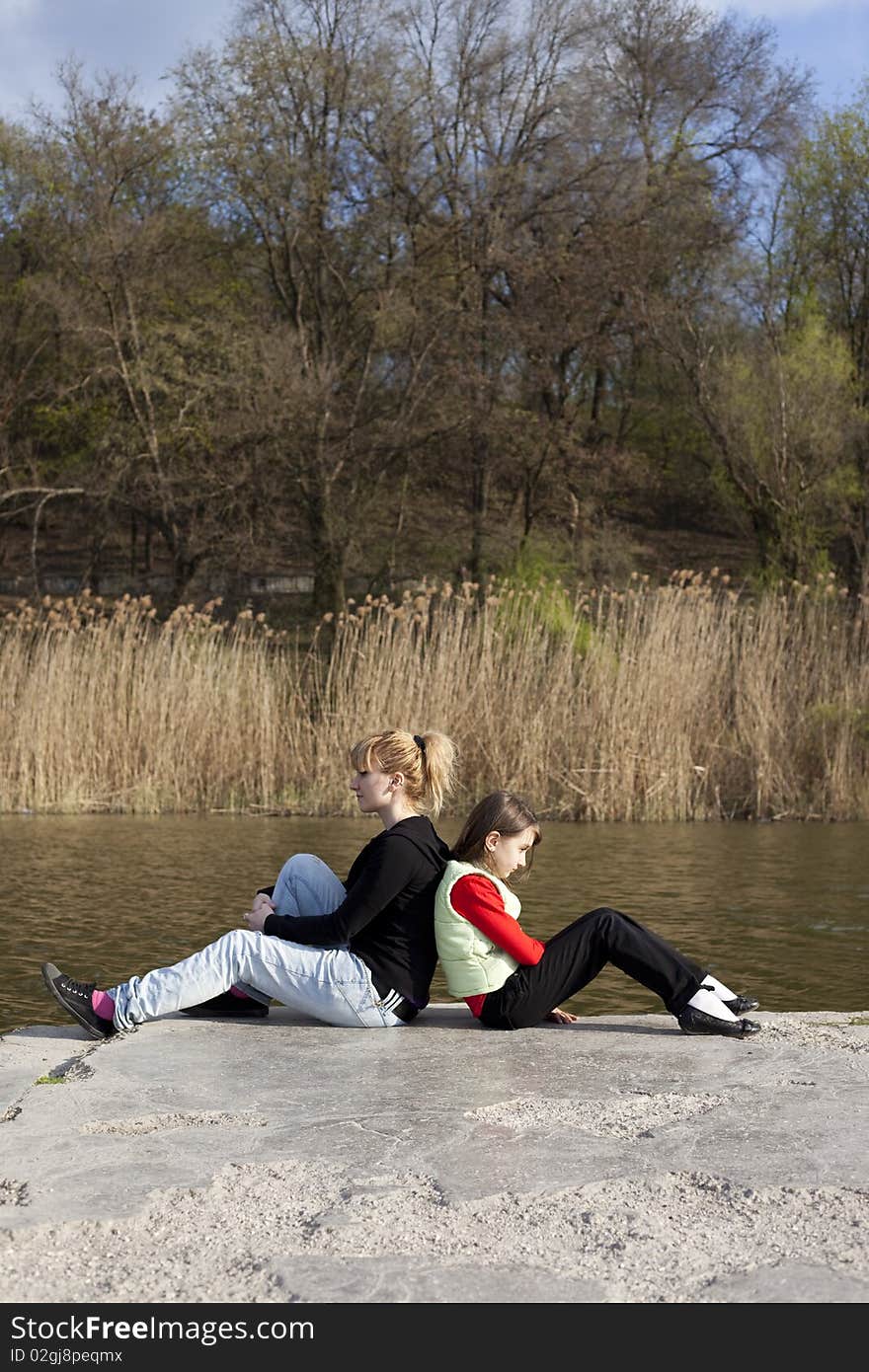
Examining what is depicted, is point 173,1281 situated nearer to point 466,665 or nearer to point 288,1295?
point 288,1295

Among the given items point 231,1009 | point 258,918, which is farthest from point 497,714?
point 258,918

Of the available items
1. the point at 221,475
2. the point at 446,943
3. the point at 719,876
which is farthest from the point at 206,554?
the point at 446,943

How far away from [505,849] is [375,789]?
0.40 meters

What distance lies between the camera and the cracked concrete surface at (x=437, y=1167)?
247 centimetres

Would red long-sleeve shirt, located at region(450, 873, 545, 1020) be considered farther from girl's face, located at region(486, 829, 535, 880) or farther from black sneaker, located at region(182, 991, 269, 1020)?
black sneaker, located at region(182, 991, 269, 1020)

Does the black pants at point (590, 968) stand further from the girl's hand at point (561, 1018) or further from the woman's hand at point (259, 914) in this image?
the woman's hand at point (259, 914)

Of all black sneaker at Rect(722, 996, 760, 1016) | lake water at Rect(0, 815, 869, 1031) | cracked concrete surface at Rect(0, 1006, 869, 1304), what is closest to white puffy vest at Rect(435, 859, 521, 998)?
cracked concrete surface at Rect(0, 1006, 869, 1304)

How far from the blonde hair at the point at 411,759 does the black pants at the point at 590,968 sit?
1.84 feet

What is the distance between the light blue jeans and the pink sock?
0.02m

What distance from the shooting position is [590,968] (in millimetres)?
4438

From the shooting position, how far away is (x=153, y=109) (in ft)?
79.3

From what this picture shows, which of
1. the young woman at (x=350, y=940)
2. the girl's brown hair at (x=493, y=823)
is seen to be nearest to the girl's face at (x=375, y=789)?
the young woman at (x=350, y=940)

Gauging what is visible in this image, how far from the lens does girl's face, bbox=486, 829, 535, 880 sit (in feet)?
14.9

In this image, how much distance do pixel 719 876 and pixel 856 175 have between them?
2264 cm
